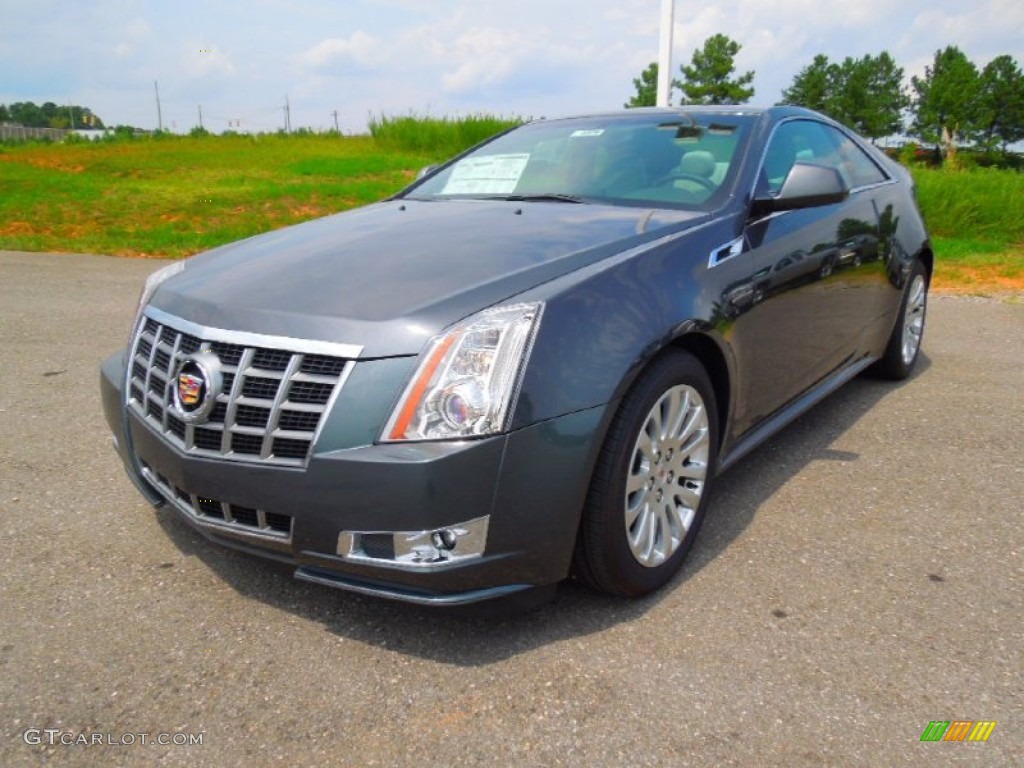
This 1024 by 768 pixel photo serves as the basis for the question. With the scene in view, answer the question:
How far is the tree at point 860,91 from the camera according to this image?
72125 mm

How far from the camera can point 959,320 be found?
6863 millimetres

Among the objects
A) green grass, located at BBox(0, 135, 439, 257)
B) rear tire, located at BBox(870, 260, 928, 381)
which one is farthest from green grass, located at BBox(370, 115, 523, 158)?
rear tire, located at BBox(870, 260, 928, 381)

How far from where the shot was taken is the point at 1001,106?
69.4 metres

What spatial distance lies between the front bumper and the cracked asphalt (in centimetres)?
17

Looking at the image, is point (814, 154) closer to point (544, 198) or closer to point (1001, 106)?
point (544, 198)

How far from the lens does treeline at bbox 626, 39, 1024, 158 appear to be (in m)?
67.9

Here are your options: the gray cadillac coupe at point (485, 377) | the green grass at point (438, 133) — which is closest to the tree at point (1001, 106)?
the green grass at point (438, 133)

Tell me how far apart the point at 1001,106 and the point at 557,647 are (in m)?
81.8

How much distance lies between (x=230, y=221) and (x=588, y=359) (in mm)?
10908

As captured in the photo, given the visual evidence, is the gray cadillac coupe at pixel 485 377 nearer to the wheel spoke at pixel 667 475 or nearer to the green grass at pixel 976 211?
the wheel spoke at pixel 667 475

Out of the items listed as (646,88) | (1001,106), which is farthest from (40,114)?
(1001,106)

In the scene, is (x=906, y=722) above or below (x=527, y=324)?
below

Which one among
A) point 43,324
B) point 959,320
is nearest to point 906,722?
point 959,320

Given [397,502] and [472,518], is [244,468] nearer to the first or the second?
[397,502]
